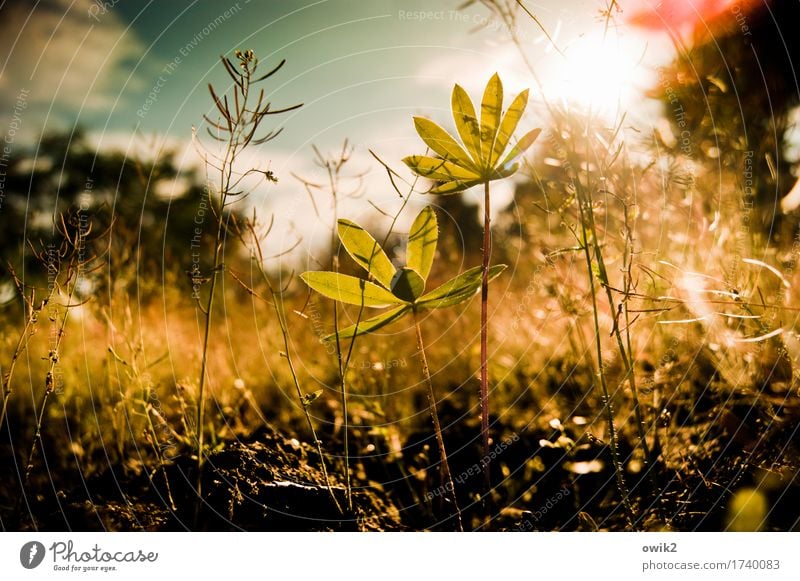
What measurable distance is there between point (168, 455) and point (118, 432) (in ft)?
0.64

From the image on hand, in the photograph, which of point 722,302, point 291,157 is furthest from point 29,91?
point 722,302

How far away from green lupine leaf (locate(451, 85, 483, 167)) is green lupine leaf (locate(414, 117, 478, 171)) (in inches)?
0.8

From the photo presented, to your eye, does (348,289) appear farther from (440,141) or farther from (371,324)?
(440,141)

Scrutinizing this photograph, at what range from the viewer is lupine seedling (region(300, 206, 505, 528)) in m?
1.10

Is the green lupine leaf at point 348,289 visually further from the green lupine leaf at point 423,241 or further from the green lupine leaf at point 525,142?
the green lupine leaf at point 525,142

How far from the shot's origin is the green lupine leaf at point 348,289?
1.10 metres

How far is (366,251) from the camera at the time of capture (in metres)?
1.14

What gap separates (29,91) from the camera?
1.33 m

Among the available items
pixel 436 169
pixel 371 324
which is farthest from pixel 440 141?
pixel 371 324

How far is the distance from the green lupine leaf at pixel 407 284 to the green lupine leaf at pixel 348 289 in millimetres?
41

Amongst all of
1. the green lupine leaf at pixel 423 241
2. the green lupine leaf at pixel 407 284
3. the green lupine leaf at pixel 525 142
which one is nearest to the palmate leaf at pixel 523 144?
the green lupine leaf at pixel 525 142

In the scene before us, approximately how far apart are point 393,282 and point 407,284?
0.09ft
